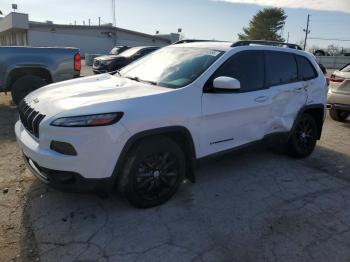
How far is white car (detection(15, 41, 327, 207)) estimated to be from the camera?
3.56 m

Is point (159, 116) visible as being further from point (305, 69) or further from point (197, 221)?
point (305, 69)

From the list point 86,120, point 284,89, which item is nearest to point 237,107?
point 284,89

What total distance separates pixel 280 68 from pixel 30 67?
233 inches

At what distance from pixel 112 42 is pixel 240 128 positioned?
47833 mm

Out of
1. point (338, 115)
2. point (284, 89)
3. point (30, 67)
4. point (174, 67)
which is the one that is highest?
point (174, 67)

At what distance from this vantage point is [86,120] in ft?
11.5

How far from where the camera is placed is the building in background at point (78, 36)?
45.8m

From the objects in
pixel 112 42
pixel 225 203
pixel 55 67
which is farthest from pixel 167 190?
pixel 112 42

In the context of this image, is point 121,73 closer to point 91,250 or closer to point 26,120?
point 26,120

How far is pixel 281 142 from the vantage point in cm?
566

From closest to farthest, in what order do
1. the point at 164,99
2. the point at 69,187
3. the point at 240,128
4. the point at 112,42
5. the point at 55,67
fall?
the point at 69,187 < the point at 164,99 < the point at 240,128 < the point at 55,67 < the point at 112,42

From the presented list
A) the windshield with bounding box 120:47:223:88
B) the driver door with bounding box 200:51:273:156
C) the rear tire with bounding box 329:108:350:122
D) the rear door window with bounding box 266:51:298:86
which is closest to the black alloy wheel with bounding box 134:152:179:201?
the driver door with bounding box 200:51:273:156

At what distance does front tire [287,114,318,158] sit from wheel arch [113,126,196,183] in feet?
7.22

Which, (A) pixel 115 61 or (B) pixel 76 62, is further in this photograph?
(A) pixel 115 61
